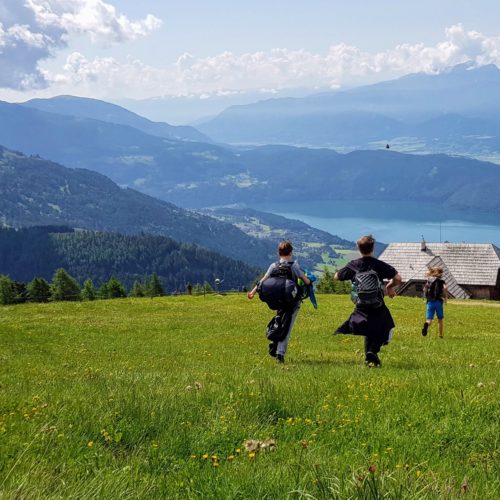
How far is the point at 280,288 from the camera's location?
1200 centimetres

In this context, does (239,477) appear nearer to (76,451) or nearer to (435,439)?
(76,451)

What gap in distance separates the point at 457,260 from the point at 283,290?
81976 millimetres

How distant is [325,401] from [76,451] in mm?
3275

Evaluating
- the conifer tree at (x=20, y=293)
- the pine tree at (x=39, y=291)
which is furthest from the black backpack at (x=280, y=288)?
the conifer tree at (x=20, y=293)

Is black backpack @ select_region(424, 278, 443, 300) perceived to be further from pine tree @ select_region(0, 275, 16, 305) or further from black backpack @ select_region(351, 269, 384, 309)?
pine tree @ select_region(0, 275, 16, 305)

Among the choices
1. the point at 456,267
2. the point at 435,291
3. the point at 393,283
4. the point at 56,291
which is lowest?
the point at 56,291

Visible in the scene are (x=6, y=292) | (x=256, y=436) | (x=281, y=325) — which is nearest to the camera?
(x=256, y=436)

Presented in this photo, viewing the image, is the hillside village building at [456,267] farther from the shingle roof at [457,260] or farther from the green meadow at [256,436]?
the green meadow at [256,436]

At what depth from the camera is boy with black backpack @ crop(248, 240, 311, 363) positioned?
12031mm

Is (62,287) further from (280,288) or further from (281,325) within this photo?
(280,288)

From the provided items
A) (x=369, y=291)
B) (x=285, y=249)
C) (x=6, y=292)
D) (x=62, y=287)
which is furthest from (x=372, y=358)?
(x=6, y=292)

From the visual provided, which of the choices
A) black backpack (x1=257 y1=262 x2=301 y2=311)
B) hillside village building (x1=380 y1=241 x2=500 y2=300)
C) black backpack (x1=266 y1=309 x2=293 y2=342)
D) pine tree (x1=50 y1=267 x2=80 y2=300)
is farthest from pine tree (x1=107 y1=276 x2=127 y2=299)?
black backpack (x1=257 y1=262 x2=301 y2=311)

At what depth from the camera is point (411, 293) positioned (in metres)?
86.2

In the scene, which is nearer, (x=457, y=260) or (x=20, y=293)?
(x=457, y=260)
